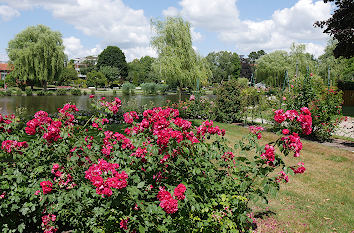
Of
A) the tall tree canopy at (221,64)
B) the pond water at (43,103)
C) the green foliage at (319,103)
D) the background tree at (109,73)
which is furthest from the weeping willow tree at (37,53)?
the tall tree canopy at (221,64)

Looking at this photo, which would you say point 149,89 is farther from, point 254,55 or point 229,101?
point 254,55

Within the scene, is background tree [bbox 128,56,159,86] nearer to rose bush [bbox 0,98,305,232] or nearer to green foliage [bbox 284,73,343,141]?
green foliage [bbox 284,73,343,141]

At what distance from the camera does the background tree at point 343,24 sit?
14.0 metres

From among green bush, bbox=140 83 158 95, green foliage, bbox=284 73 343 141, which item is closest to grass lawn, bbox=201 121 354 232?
green foliage, bbox=284 73 343 141

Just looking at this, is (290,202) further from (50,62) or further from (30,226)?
(50,62)

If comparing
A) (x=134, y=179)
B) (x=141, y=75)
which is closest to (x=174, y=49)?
(x=134, y=179)

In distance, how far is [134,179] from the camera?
2490mm

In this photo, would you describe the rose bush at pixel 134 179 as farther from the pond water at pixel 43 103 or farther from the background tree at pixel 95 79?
the background tree at pixel 95 79

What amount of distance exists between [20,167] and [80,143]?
0.75 metres

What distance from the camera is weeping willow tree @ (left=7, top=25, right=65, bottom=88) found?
34.0m

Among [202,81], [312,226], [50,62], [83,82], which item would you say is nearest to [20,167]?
[312,226]

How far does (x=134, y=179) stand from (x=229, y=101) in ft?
35.9

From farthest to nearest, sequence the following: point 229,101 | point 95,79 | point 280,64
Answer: point 95,79 < point 280,64 < point 229,101

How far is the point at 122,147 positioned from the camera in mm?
3021
